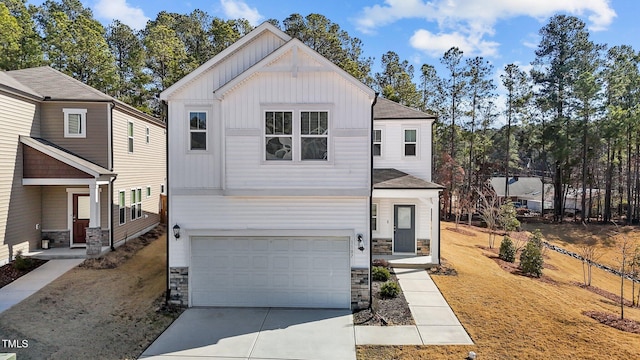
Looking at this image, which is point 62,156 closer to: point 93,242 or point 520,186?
point 93,242

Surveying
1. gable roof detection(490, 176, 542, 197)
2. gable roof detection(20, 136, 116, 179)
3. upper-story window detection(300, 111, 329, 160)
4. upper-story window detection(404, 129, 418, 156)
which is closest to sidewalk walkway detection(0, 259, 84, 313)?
gable roof detection(20, 136, 116, 179)

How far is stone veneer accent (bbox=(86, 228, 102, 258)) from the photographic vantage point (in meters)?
12.9

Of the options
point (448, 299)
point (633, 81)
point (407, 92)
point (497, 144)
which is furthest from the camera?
point (497, 144)

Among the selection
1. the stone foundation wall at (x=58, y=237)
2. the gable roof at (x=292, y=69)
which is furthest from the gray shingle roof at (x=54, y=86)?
the gable roof at (x=292, y=69)

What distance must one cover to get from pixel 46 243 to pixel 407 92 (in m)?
28.3

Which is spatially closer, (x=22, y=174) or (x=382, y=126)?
(x=22, y=174)

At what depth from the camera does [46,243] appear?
13375 mm

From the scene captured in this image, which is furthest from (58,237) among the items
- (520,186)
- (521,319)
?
(520,186)

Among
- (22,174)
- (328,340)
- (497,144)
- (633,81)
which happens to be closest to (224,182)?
(328,340)

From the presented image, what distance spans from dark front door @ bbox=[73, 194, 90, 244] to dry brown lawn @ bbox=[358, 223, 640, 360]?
11.8 m

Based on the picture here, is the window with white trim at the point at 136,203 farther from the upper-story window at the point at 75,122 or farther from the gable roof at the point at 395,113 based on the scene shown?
the gable roof at the point at 395,113

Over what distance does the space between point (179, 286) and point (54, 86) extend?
33.3 ft

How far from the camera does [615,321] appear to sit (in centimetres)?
911

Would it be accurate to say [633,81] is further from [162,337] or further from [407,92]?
[162,337]
